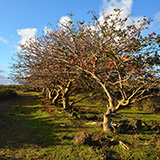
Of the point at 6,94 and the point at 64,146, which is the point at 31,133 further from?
the point at 6,94

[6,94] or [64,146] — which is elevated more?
[6,94]

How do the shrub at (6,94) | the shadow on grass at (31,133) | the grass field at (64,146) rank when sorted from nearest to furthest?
the grass field at (64,146) < the shadow on grass at (31,133) < the shrub at (6,94)

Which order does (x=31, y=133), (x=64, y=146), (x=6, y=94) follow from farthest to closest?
(x=6, y=94)
(x=31, y=133)
(x=64, y=146)

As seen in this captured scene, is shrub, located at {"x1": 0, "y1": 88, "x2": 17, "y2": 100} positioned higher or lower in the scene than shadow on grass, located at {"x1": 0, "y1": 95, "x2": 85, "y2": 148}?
higher

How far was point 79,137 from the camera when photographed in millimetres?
7074

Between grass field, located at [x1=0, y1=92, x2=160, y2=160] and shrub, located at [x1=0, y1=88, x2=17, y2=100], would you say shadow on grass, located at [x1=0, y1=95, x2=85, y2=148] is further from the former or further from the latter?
shrub, located at [x1=0, y1=88, x2=17, y2=100]

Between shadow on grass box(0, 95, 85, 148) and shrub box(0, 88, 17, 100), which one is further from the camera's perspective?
shrub box(0, 88, 17, 100)

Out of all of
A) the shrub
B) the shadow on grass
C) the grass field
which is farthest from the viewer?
the shrub

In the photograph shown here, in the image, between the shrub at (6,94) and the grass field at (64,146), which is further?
the shrub at (6,94)

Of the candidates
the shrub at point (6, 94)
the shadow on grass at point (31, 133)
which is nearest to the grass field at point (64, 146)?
the shadow on grass at point (31, 133)

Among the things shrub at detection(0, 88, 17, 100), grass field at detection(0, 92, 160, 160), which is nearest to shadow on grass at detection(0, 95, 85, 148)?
grass field at detection(0, 92, 160, 160)

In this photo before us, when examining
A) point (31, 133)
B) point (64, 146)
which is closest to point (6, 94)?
point (31, 133)

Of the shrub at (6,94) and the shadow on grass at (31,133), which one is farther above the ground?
the shrub at (6,94)

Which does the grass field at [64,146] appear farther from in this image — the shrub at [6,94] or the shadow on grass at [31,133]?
the shrub at [6,94]
